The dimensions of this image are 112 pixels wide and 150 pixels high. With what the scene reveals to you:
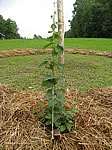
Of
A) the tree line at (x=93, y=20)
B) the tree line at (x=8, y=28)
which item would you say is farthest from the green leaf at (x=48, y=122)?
the tree line at (x=8, y=28)

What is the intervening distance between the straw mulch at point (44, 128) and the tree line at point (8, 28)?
66182 millimetres

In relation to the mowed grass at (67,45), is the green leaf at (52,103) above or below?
above

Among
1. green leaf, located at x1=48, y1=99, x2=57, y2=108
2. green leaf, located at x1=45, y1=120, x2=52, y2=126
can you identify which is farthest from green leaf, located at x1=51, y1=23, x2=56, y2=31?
green leaf, located at x1=45, y1=120, x2=52, y2=126

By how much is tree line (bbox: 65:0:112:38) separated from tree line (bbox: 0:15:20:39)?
1278cm

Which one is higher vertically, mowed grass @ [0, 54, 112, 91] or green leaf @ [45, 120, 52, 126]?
green leaf @ [45, 120, 52, 126]

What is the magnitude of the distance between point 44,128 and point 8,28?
68349 mm

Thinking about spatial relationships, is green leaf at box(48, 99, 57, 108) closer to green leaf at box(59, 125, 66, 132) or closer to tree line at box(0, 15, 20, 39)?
green leaf at box(59, 125, 66, 132)

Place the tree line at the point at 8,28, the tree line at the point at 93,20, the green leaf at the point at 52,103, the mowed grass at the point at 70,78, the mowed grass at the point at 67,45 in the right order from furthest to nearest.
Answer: the tree line at the point at 8,28 → the tree line at the point at 93,20 → the mowed grass at the point at 67,45 → the mowed grass at the point at 70,78 → the green leaf at the point at 52,103

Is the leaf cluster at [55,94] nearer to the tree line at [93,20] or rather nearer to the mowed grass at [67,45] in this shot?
the mowed grass at [67,45]

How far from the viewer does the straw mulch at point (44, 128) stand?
3.08m

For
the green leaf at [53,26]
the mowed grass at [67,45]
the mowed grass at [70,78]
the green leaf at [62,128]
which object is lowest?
the mowed grass at [67,45]

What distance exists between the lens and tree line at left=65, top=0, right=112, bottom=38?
5081cm

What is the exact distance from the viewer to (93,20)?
55.0m

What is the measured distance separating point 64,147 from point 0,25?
67.8 m
